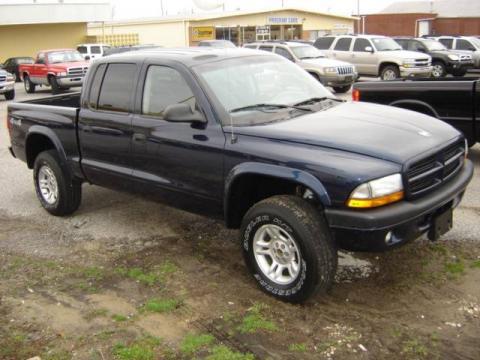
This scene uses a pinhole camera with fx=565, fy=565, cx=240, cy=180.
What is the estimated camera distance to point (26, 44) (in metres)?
43.1

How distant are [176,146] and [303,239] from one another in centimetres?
147

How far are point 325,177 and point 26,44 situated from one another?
44.0m

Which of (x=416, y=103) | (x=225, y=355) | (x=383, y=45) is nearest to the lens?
(x=225, y=355)

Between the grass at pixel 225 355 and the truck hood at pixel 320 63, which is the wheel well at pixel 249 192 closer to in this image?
the grass at pixel 225 355

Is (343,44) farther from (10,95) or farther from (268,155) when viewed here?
(268,155)

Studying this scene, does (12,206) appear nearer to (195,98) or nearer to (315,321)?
(195,98)

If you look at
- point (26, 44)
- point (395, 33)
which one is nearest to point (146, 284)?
point (26, 44)

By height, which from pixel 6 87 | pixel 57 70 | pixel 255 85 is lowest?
pixel 6 87

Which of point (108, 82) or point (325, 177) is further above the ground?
point (108, 82)

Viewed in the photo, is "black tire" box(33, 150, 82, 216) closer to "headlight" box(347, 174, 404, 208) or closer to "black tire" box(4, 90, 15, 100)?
"headlight" box(347, 174, 404, 208)

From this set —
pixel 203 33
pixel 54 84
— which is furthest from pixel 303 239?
pixel 203 33

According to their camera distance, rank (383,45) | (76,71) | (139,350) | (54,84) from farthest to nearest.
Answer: (54,84) < (76,71) < (383,45) < (139,350)

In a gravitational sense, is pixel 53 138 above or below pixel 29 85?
above

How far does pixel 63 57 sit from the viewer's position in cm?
2302
